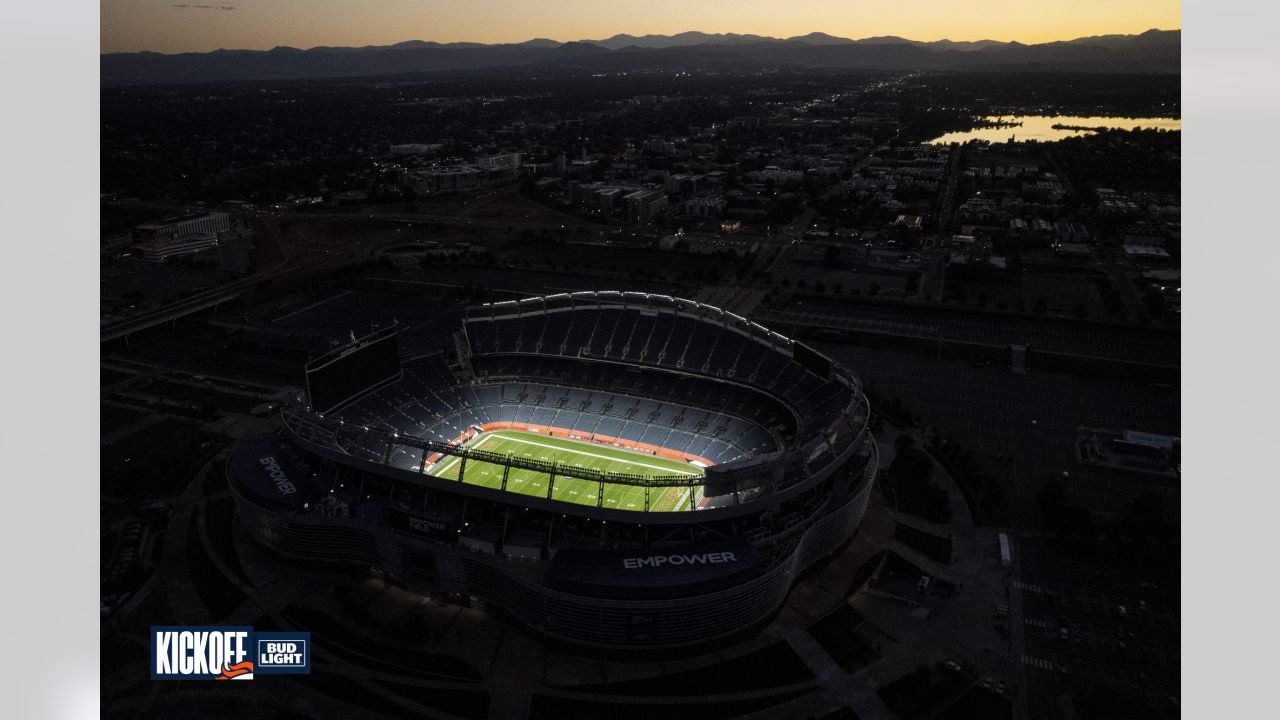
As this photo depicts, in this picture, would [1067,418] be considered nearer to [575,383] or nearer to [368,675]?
[575,383]

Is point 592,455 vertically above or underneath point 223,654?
above

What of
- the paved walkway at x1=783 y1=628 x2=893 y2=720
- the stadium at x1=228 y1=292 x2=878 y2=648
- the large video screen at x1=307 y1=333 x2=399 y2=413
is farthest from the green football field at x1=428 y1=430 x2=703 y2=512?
the paved walkway at x1=783 y1=628 x2=893 y2=720

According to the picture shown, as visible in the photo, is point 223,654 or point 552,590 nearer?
point 223,654

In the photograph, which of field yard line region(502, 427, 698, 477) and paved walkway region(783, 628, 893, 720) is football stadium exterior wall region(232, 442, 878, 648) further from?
field yard line region(502, 427, 698, 477)

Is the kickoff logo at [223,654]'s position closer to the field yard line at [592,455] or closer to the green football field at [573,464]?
the green football field at [573,464]

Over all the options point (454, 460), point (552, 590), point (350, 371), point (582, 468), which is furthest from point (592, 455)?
point (552, 590)

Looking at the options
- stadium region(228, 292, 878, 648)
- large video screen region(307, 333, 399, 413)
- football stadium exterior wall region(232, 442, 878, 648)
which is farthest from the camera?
large video screen region(307, 333, 399, 413)

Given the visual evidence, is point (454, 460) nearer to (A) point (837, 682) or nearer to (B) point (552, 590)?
(B) point (552, 590)
